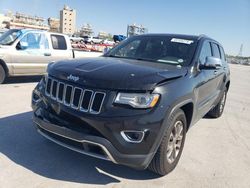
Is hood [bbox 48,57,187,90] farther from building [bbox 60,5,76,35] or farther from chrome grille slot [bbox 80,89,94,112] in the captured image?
building [bbox 60,5,76,35]

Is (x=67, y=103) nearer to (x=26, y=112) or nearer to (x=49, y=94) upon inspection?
(x=49, y=94)

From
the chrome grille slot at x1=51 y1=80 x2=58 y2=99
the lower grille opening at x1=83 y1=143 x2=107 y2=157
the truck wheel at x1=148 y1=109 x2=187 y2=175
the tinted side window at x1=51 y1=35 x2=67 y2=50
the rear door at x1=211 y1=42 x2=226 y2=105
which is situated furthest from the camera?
the tinted side window at x1=51 y1=35 x2=67 y2=50

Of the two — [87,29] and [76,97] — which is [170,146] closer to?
[76,97]

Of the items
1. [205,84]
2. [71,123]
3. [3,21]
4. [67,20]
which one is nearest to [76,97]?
[71,123]

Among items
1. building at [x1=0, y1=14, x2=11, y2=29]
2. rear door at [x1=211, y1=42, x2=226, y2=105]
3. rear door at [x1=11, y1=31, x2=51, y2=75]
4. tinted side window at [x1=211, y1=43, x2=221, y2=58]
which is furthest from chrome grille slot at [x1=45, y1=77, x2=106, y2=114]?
building at [x1=0, y1=14, x2=11, y2=29]

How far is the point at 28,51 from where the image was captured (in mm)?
8617

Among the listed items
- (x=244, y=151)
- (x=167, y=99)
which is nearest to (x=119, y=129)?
(x=167, y=99)

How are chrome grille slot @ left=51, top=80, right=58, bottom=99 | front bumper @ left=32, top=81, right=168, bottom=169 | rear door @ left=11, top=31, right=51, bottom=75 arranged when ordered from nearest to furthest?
front bumper @ left=32, top=81, right=168, bottom=169
chrome grille slot @ left=51, top=80, right=58, bottom=99
rear door @ left=11, top=31, right=51, bottom=75

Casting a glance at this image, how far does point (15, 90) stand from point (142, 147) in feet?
19.2

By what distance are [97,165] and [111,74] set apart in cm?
129

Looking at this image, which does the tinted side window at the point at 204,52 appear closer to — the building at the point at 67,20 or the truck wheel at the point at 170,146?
the truck wheel at the point at 170,146

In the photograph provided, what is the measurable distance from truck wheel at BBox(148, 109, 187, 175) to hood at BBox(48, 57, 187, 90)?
498mm

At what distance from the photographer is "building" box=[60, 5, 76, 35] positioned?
136 m

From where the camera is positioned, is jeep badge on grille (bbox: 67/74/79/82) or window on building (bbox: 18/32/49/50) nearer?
jeep badge on grille (bbox: 67/74/79/82)
